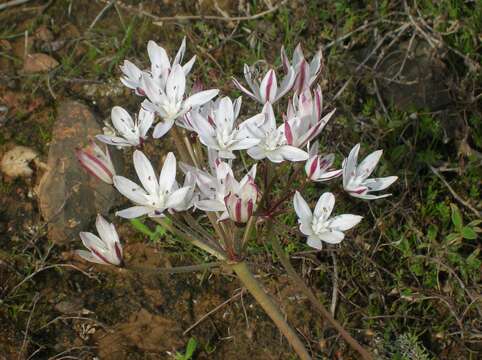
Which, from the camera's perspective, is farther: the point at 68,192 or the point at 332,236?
the point at 68,192

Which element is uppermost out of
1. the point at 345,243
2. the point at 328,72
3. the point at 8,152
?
the point at 328,72

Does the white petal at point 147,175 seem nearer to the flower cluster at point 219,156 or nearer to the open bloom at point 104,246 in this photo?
the flower cluster at point 219,156

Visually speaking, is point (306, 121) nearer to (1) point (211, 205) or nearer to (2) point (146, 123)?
(1) point (211, 205)

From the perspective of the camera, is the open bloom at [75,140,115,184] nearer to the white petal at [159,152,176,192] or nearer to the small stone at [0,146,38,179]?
the white petal at [159,152,176,192]

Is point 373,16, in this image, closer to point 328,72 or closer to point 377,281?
point 328,72

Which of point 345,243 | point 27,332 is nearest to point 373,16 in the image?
point 345,243

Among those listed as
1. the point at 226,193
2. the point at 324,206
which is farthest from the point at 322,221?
the point at 226,193
